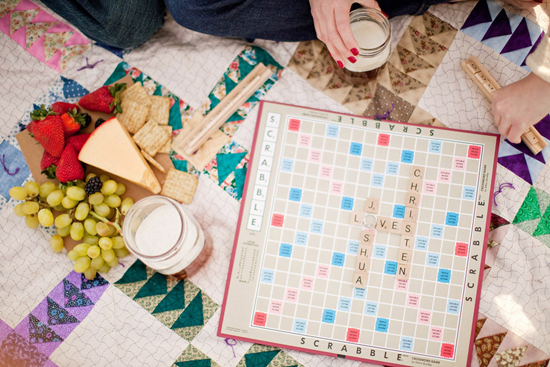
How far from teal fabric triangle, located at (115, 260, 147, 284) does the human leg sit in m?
0.62

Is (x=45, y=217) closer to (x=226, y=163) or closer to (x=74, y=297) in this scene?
(x=74, y=297)

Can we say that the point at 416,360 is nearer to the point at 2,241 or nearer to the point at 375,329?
the point at 375,329

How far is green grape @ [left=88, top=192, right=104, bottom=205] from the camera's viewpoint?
3.41ft

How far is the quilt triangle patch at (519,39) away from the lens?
1089 mm

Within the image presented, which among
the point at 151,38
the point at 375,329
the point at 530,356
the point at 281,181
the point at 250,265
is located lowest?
the point at 530,356

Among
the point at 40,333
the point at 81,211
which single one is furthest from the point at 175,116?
the point at 40,333

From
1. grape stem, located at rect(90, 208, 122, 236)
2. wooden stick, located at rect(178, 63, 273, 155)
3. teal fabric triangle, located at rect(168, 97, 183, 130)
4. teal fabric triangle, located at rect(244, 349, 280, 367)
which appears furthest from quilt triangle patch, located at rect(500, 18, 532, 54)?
grape stem, located at rect(90, 208, 122, 236)

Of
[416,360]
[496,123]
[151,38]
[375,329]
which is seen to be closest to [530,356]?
[416,360]

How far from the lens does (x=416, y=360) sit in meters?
1.01

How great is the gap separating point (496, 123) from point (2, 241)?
1.38m

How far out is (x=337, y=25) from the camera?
89 cm

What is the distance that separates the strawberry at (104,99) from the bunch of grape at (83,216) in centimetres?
19

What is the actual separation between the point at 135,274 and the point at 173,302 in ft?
0.43

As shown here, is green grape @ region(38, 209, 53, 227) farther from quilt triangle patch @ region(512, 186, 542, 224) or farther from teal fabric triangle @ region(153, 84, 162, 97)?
quilt triangle patch @ region(512, 186, 542, 224)
